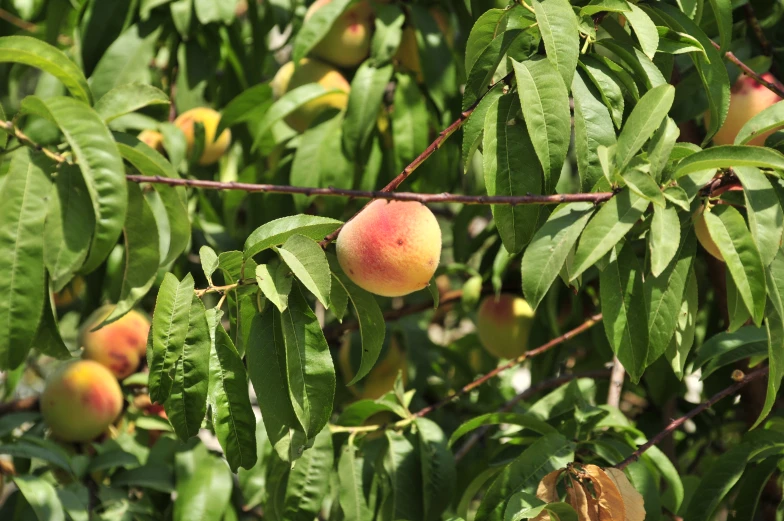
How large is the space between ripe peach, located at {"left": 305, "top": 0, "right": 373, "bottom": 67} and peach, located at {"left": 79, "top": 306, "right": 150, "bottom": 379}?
640 millimetres

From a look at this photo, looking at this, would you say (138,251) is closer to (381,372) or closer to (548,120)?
(548,120)

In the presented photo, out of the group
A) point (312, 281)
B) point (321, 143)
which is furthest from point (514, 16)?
point (321, 143)

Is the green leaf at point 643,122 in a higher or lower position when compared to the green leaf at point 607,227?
higher

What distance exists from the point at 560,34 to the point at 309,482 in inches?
24.2

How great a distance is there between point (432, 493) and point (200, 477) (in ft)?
1.51

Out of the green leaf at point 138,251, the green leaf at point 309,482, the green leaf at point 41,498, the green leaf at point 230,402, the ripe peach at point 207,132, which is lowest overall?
the green leaf at point 41,498

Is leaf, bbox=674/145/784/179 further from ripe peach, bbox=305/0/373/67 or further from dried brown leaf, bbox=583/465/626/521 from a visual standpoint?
ripe peach, bbox=305/0/373/67

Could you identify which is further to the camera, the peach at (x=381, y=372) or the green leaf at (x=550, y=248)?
the peach at (x=381, y=372)

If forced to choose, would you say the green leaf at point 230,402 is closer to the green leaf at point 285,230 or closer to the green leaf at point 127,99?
the green leaf at point 285,230

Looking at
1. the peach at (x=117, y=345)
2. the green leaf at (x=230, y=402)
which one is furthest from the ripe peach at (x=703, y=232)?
the peach at (x=117, y=345)

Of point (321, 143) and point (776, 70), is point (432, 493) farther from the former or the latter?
point (776, 70)

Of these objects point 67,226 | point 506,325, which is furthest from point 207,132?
point 67,226

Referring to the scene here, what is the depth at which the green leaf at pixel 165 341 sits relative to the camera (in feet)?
2.58

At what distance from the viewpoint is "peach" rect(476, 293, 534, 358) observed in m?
1.70
